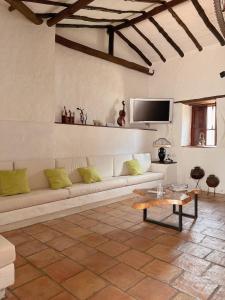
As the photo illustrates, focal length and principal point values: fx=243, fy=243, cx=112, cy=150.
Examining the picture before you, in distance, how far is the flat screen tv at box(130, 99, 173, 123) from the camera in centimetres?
631

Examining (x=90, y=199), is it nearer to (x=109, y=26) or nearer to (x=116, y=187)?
(x=116, y=187)

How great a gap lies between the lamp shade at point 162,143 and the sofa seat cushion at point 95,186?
5.78ft

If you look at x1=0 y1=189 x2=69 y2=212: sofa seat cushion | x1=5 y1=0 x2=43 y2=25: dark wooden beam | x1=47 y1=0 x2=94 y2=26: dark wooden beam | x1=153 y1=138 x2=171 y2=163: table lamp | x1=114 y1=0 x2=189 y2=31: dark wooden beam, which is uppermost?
x1=114 y1=0 x2=189 y2=31: dark wooden beam

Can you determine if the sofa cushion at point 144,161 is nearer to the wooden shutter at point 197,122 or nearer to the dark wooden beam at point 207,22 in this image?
the wooden shutter at point 197,122

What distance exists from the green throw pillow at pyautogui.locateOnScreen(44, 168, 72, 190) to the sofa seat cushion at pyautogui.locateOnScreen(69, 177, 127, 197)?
0.51 feet

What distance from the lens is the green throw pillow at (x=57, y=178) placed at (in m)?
3.89

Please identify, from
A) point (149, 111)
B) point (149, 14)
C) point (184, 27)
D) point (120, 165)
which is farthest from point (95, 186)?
point (184, 27)

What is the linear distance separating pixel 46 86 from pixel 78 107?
110cm

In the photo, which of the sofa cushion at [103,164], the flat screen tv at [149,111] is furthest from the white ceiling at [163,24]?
the sofa cushion at [103,164]

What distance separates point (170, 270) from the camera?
2322 mm

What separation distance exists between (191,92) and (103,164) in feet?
9.60

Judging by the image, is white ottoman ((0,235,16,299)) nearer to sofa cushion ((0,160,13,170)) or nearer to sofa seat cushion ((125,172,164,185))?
sofa cushion ((0,160,13,170))

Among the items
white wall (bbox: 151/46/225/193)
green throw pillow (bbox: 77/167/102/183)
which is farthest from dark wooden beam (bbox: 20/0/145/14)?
green throw pillow (bbox: 77/167/102/183)

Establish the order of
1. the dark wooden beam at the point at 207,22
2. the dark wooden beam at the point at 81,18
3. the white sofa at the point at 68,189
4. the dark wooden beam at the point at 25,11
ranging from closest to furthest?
the white sofa at the point at 68,189 < the dark wooden beam at the point at 25,11 < the dark wooden beam at the point at 81,18 < the dark wooden beam at the point at 207,22
